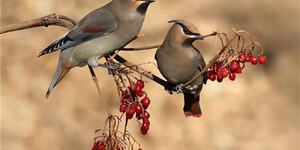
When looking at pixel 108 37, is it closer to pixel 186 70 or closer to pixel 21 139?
pixel 186 70

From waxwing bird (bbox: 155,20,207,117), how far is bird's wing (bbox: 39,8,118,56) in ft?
0.72

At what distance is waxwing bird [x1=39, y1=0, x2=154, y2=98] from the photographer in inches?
114

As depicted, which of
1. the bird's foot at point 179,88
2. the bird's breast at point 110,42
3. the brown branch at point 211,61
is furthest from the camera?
the bird's breast at point 110,42

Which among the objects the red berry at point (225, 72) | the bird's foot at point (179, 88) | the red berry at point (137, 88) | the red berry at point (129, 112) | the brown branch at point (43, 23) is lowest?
the red berry at point (129, 112)

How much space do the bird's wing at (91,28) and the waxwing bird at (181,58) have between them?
0.22m

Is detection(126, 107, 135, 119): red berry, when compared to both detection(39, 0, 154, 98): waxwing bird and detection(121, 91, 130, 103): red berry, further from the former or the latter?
detection(39, 0, 154, 98): waxwing bird

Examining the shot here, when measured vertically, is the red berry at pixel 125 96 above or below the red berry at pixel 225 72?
above

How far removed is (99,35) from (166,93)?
14.7ft

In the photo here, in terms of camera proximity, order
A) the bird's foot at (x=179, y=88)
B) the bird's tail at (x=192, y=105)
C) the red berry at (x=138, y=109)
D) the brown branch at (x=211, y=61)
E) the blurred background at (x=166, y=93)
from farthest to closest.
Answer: the blurred background at (x=166, y=93) < the bird's tail at (x=192, y=105) < the bird's foot at (x=179, y=88) < the red berry at (x=138, y=109) < the brown branch at (x=211, y=61)

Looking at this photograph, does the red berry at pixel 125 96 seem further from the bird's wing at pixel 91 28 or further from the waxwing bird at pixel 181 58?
the bird's wing at pixel 91 28

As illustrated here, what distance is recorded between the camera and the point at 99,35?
9.86 feet

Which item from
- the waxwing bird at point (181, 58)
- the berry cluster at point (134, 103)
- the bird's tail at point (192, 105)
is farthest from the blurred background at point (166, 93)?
the berry cluster at point (134, 103)

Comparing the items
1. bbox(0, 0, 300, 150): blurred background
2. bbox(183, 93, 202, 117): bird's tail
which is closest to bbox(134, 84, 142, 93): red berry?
bbox(183, 93, 202, 117): bird's tail

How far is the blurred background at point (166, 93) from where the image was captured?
7352 mm
